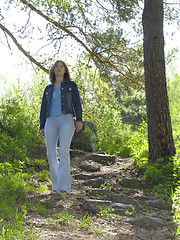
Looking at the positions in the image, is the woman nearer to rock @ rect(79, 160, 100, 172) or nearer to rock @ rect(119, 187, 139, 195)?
rock @ rect(119, 187, 139, 195)

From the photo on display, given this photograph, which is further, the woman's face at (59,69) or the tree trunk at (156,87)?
the tree trunk at (156,87)

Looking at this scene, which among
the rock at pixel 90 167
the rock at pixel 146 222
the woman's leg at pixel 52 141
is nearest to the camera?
the rock at pixel 146 222

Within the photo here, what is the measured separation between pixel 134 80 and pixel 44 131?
21.1ft

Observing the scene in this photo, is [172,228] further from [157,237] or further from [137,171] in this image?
[137,171]

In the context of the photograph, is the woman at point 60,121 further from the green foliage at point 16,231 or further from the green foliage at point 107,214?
the green foliage at point 16,231

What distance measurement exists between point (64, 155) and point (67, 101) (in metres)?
0.87

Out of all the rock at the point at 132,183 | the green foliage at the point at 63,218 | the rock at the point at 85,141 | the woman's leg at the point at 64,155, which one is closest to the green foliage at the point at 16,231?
the green foliage at the point at 63,218

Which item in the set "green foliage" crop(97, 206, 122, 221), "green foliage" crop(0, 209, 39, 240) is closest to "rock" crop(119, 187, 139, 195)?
"green foliage" crop(97, 206, 122, 221)

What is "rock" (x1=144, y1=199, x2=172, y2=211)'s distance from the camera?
173 inches

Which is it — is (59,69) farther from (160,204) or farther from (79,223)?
(160,204)

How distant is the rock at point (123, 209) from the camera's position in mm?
3793

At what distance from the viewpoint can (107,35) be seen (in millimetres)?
9547

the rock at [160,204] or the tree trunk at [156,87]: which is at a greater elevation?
the tree trunk at [156,87]

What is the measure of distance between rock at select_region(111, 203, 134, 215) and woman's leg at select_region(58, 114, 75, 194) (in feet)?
2.80
